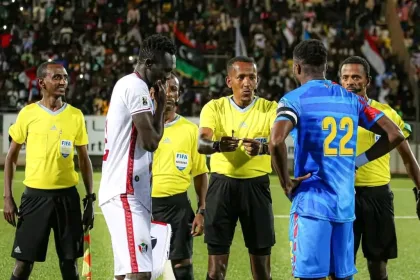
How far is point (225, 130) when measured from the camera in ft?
23.2

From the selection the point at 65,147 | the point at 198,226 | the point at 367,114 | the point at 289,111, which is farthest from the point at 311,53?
the point at 65,147

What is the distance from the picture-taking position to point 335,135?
17.5 ft

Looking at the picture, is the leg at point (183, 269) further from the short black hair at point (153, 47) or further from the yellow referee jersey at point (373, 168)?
the short black hair at point (153, 47)

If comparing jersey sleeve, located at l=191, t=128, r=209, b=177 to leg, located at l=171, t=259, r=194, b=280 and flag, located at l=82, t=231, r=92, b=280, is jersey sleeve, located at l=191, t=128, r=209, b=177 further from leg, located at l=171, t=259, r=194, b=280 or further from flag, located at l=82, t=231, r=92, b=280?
flag, located at l=82, t=231, r=92, b=280

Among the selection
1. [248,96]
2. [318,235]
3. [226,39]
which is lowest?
[318,235]

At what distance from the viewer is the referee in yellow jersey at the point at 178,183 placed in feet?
22.9

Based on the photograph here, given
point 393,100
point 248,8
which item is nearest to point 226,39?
point 248,8

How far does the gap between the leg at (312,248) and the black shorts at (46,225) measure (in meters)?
2.31

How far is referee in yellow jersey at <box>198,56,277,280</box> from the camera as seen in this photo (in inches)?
274

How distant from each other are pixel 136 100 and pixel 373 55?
2239 cm

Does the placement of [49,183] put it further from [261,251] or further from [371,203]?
[371,203]

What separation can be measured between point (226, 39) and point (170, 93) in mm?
19762

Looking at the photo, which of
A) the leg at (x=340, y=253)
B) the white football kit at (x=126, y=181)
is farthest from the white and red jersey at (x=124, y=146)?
the leg at (x=340, y=253)

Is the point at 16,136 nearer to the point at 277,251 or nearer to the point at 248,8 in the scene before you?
the point at 277,251
